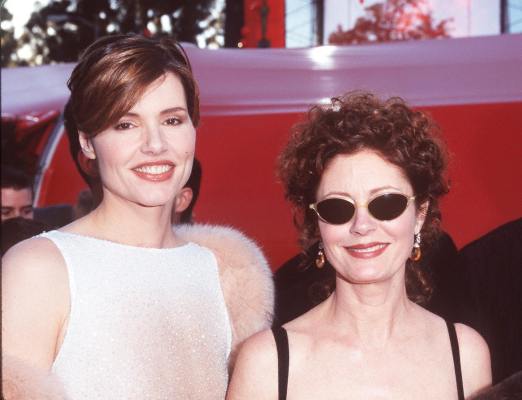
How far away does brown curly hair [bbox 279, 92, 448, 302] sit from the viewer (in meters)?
1.88

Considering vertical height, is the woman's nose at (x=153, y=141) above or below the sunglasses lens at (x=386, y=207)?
above

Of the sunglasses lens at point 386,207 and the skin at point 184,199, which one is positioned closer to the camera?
the sunglasses lens at point 386,207

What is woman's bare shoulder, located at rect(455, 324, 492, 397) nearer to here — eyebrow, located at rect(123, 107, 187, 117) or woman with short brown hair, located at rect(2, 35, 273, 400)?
woman with short brown hair, located at rect(2, 35, 273, 400)

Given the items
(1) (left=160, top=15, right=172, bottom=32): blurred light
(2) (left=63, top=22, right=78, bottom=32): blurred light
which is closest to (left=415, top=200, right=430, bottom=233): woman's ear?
(1) (left=160, top=15, right=172, bottom=32): blurred light

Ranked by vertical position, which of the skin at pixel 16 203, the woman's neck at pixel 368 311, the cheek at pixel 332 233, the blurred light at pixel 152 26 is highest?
the blurred light at pixel 152 26

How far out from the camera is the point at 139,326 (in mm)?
1981

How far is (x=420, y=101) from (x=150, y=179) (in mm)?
1479

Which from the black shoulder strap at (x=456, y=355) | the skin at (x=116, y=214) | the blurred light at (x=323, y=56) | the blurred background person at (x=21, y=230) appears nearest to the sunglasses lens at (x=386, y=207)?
the black shoulder strap at (x=456, y=355)

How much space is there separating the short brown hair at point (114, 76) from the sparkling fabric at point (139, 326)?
30 cm

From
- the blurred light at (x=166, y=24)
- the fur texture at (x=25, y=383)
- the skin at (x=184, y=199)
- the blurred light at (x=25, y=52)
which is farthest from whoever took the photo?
the blurred light at (x=25, y=52)

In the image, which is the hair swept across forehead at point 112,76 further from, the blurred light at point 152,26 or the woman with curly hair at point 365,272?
the blurred light at point 152,26

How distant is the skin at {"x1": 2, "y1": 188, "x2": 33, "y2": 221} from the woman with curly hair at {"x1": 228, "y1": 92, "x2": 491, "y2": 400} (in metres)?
2.56

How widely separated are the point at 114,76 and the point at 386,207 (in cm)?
70

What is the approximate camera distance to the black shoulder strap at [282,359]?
5.95 feet
